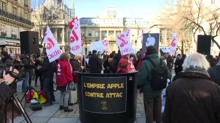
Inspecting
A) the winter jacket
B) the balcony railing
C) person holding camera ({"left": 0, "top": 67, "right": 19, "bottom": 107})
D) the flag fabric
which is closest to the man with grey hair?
person holding camera ({"left": 0, "top": 67, "right": 19, "bottom": 107})

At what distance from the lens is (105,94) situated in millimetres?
5227

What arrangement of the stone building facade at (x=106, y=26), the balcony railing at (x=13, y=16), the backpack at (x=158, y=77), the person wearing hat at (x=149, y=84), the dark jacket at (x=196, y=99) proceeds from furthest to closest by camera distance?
1. the stone building facade at (x=106, y=26)
2. the balcony railing at (x=13, y=16)
3. the person wearing hat at (x=149, y=84)
4. the backpack at (x=158, y=77)
5. the dark jacket at (x=196, y=99)

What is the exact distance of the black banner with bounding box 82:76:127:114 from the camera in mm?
5211

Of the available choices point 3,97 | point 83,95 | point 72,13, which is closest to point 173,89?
point 3,97

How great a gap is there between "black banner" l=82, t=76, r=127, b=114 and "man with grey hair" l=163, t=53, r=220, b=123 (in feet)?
8.04

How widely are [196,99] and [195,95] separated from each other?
5 centimetres

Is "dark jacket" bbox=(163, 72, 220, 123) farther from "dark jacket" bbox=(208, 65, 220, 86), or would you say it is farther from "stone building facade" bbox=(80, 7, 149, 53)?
"stone building facade" bbox=(80, 7, 149, 53)

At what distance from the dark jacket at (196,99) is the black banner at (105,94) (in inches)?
97.9

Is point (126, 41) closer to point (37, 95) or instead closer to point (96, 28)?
point (37, 95)

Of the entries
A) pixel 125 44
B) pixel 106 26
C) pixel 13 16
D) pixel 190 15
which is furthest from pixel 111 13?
pixel 125 44

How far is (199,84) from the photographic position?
8.83 ft

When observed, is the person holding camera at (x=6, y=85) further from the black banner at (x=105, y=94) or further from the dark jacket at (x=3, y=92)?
the black banner at (x=105, y=94)

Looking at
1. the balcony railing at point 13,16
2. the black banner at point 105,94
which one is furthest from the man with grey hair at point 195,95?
the balcony railing at point 13,16

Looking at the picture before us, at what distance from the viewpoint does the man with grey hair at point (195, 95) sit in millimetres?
2666
